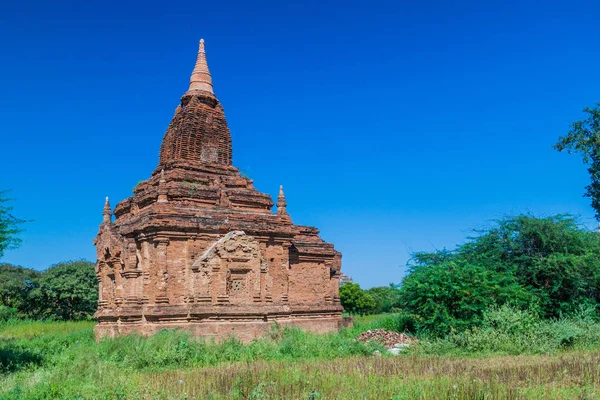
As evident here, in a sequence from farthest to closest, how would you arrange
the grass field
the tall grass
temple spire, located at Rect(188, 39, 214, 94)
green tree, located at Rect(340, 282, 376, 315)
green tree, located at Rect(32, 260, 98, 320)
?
green tree, located at Rect(340, 282, 376, 315)
green tree, located at Rect(32, 260, 98, 320)
temple spire, located at Rect(188, 39, 214, 94)
the tall grass
the grass field

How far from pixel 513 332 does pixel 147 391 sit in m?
10.7

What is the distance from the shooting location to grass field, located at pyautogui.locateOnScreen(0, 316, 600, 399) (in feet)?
32.6

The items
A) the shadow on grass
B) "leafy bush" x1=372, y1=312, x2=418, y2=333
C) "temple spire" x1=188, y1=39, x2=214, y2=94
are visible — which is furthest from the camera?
"temple spire" x1=188, y1=39, x2=214, y2=94

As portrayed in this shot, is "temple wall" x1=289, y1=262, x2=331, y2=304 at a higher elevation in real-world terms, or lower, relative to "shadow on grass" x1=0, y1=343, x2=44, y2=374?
higher

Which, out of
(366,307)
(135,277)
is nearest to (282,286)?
(135,277)

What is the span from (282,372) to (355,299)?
4167 centimetres

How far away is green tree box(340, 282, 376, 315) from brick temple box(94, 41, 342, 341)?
89.7ft

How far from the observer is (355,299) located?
53.1 metres

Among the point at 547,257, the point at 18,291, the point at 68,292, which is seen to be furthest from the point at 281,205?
the point at 18,291

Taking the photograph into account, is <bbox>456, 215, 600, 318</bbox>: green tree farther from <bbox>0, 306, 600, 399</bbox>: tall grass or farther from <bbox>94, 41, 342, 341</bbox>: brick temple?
<bbox>94, 41, 342, 341</bbox>: brick temple

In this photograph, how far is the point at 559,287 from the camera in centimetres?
1975

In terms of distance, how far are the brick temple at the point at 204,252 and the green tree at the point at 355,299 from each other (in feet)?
89.7

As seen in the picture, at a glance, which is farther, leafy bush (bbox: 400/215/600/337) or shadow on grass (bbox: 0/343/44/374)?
leafy bush (bbox: 400/215/600/337)

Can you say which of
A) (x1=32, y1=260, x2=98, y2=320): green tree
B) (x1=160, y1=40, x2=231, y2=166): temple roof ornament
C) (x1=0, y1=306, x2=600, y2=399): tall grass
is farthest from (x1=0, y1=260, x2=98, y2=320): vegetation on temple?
(x1=0, y1=306, x2=600, y2=399): tall grass
